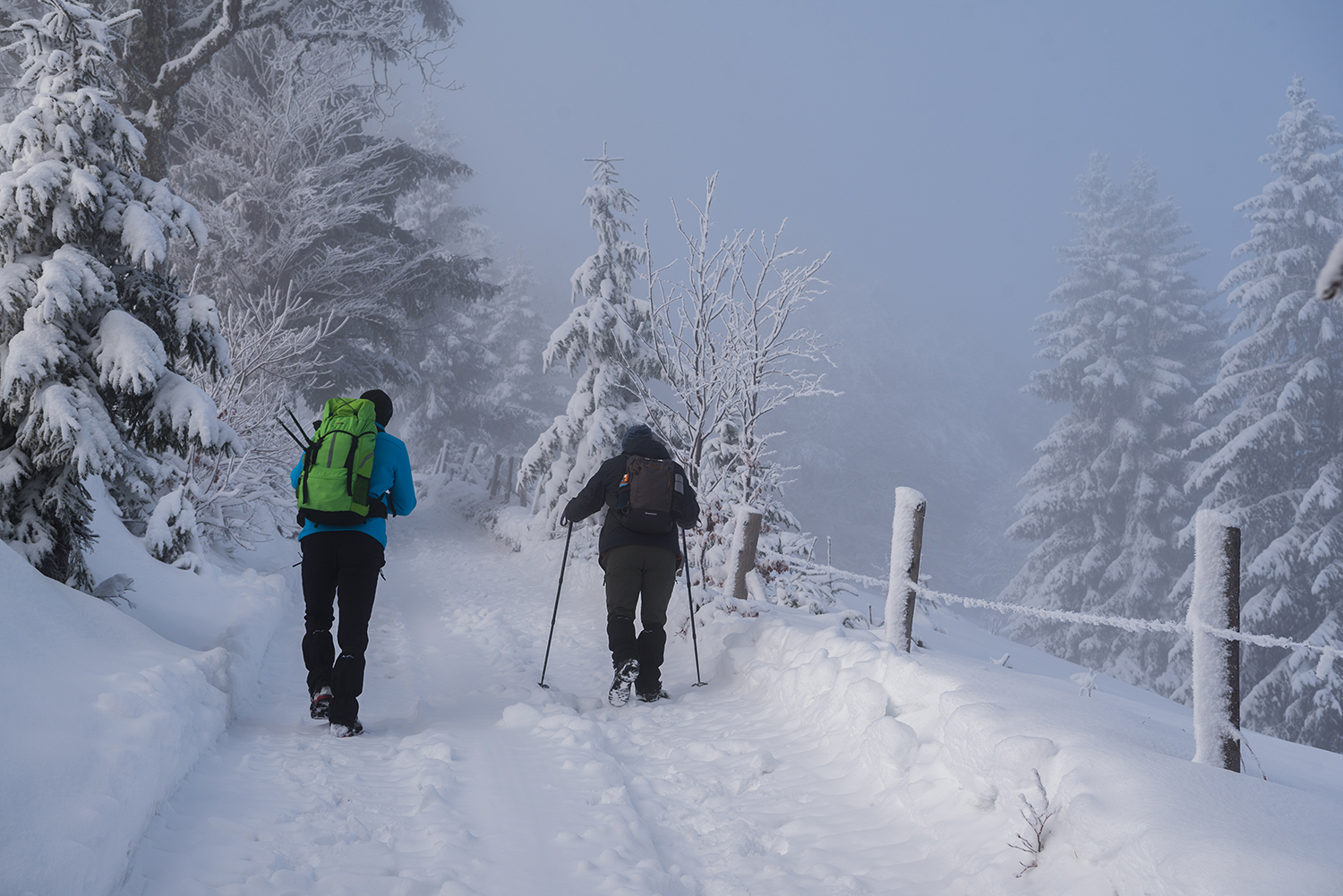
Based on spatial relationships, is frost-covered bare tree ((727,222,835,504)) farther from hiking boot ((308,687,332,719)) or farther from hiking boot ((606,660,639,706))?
hiking boot ((308,687,332,719))

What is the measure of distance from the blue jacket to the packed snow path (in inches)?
47.0

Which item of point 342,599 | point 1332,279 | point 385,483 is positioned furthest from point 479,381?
point 1332,279

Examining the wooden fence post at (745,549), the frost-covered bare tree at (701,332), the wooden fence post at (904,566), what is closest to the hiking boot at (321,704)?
the wooden fence post at (904,566)

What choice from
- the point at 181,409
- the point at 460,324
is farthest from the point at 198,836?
A: the point at 460,324

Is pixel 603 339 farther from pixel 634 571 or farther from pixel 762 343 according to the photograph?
pixel 634 571

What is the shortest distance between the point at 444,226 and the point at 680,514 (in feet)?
93.3

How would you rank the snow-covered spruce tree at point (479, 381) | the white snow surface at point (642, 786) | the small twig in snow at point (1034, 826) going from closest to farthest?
the white snow surface at point (642, 786) → the small twig in snow at point (1034, 826) → the snow-covered spruce tree at point (479, 381)

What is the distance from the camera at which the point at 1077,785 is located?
2.49 m

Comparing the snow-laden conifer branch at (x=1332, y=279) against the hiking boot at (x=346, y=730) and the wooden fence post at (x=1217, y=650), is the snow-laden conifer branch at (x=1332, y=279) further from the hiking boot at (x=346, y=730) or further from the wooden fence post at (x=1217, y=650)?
the hiking boot at (x=346, y=730)

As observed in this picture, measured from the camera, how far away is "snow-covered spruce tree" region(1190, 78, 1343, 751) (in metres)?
13.8

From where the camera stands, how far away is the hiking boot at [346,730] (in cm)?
406

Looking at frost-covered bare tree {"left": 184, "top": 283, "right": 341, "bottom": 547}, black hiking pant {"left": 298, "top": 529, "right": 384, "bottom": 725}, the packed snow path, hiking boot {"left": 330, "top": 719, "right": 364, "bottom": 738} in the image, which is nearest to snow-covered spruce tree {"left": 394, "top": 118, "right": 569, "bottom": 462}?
frost-covered bare tree {"left": 184, "top": 283, "right": 341, "bottom": 547}

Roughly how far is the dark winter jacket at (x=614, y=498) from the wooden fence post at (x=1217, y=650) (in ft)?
10.2

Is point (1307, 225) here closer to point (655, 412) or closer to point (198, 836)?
point (655, 412)
